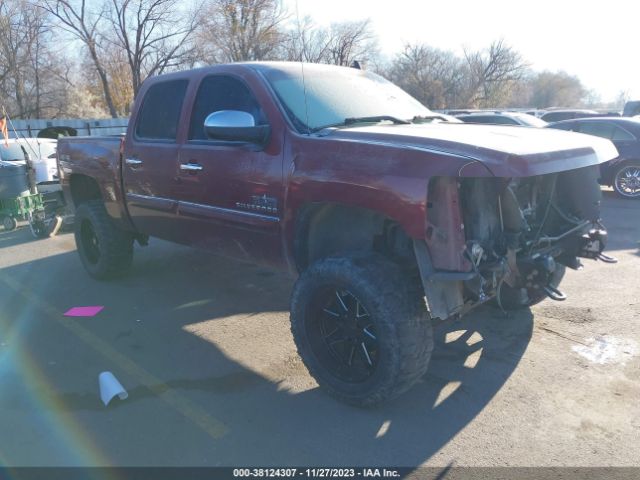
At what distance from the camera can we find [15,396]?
3.62m

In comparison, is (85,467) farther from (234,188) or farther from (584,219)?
(584,219)

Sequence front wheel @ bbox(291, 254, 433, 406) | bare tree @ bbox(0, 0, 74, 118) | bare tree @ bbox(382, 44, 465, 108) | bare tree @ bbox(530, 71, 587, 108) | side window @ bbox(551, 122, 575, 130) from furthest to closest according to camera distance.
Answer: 1. bare tree @ bbox(530, 71, 587, 108)
2. bare tree @ bbox(382, 44, 465, 108)
3. bare tree @ bbox(0, 0, 74, 118)
4. side window @ bbox(551, 122, 575, 130)
5. front wheel @ bbox(291, 254, 433, 406)

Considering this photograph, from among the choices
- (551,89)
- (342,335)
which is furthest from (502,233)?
(551,89)

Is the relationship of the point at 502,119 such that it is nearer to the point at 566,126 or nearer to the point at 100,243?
the point at 566,126

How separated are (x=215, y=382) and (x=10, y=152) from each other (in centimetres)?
979

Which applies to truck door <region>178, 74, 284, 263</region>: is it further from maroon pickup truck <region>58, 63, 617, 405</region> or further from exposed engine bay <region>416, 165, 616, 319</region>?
exposed engine bay <region>416, 165, 616, 319</region>

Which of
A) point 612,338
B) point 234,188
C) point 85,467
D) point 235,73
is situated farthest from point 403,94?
point 85,467

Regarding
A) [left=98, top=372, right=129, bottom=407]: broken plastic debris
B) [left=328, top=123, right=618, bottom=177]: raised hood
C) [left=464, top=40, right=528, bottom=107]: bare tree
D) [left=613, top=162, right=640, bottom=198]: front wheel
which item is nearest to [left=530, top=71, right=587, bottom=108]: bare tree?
[left=464, top=40, right=528, bottom=107]: bare tree

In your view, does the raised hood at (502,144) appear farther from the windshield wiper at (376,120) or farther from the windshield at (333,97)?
the windshield at (333,97)

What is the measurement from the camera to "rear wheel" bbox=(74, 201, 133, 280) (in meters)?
5.76

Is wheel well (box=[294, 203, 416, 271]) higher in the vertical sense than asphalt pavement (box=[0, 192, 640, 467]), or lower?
higher

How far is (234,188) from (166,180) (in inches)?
38.2

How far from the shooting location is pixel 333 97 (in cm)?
400

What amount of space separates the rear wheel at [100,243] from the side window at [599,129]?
9.70m
